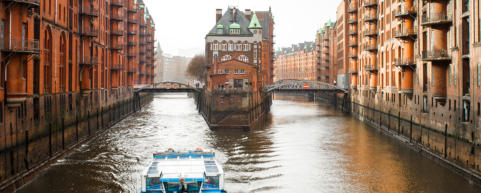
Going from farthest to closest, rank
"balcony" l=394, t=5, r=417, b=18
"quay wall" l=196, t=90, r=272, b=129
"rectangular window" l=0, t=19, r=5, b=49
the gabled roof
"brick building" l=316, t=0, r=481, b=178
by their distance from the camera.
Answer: the gabled roof → "quay wall" l=196, t=90, r=272, b=129 → "balcony" l=394, t=5, r=417, b=18 → "brick building" l=316, t=0, r=481, b=178 → "rectangular window" l=0, t=19, r=5, b=49

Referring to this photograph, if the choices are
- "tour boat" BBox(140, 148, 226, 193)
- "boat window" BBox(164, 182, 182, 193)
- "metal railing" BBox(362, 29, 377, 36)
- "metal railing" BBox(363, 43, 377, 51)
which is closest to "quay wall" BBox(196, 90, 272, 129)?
"metal railing" BBox(363, 43, 377, 51)

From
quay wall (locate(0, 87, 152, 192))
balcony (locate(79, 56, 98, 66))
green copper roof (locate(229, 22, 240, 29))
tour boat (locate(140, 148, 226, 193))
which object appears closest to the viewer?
tour boat (locate(140, 148, 226, 193))

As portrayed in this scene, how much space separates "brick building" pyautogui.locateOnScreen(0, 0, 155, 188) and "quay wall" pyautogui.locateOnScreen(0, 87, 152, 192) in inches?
2.2

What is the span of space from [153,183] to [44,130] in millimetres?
15470

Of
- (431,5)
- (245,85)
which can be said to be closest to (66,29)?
(245,85)

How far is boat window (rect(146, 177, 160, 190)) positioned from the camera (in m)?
21.5

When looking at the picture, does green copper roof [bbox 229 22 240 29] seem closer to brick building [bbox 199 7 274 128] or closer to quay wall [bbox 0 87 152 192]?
brick building [bbox 199 7 274 128]

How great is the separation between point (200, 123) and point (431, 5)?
35.0 metres

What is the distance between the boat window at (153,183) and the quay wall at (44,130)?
821cm

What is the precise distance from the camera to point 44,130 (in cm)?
3353

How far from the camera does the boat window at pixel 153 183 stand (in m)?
21.5

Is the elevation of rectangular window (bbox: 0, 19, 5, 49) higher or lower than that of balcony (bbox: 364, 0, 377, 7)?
lower

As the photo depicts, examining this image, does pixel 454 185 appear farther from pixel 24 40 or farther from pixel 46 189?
pixel 24 40

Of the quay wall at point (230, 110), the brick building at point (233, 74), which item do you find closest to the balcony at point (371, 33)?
the brick building at point (233, 74)
